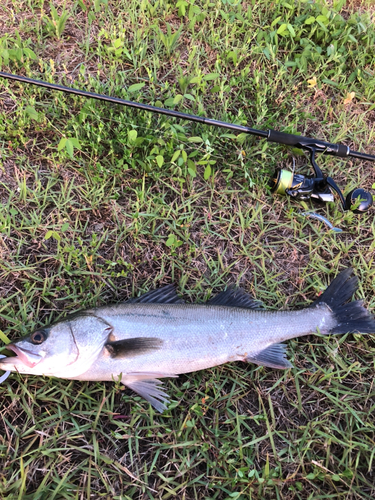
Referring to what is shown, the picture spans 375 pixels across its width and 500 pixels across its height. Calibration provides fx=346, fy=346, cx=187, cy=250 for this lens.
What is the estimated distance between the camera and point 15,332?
272cm

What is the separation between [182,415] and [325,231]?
6.95 feet

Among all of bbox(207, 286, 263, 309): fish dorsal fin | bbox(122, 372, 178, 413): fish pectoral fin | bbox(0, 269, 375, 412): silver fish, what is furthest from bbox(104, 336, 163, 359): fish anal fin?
bbox(207, 286, 263, 309): fish dorsal fin

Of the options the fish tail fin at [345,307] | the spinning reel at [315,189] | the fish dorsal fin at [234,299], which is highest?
the spinning reel at [315,189]

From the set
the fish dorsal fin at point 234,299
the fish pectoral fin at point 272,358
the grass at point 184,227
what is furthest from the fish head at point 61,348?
the fish pectoral fin at point 272,358

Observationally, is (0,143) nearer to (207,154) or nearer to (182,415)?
(207,154)

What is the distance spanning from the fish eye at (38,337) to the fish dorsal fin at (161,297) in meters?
0.67

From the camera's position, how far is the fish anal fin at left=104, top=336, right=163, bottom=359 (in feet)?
8.16

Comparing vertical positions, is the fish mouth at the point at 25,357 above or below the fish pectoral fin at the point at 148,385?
above

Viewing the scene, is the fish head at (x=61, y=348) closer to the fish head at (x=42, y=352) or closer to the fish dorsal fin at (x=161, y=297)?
the fish head at (x=42, y=352)

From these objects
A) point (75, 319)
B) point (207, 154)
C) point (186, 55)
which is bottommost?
point (75, 319)

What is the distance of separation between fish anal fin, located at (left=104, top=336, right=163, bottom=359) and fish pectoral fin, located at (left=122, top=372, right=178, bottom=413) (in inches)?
6.8

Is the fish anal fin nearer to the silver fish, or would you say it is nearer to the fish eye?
the silver fish

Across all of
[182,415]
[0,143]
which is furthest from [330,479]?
[0,143]

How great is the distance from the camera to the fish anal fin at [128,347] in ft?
8.16
